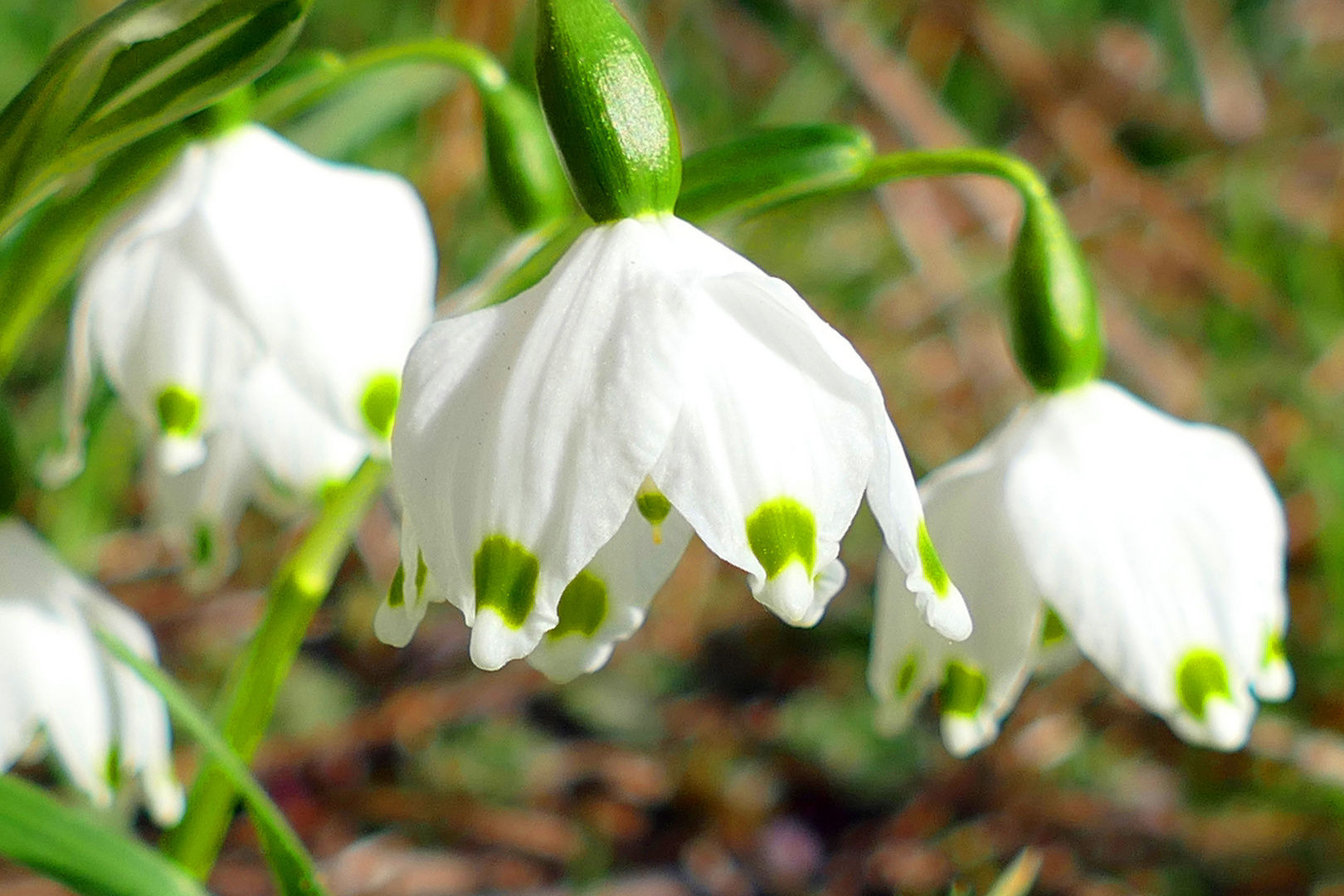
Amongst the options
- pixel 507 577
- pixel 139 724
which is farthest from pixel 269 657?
pixel 507 577

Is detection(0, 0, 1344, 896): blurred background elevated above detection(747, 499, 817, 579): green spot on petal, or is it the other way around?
detection(747, 499, 817, 579): green spot on petal

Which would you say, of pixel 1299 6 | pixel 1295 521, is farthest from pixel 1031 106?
pixel 1295 521

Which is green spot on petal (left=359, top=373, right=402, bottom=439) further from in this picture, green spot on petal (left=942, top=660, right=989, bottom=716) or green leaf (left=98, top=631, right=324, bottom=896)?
green spot on petal (left=942, top=660, right=989, bottom=716)

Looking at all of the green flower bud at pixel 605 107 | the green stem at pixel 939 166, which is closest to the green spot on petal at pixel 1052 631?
the green stem at pixel 939 166

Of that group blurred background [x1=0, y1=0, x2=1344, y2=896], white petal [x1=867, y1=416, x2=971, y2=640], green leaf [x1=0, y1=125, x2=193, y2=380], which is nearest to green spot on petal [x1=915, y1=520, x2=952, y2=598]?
white petal [x1=867, y1=416, x2=971, y2=640]

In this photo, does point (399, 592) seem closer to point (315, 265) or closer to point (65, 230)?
point (315, 265)

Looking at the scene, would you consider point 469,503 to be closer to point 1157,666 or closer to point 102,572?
point 1157,666
